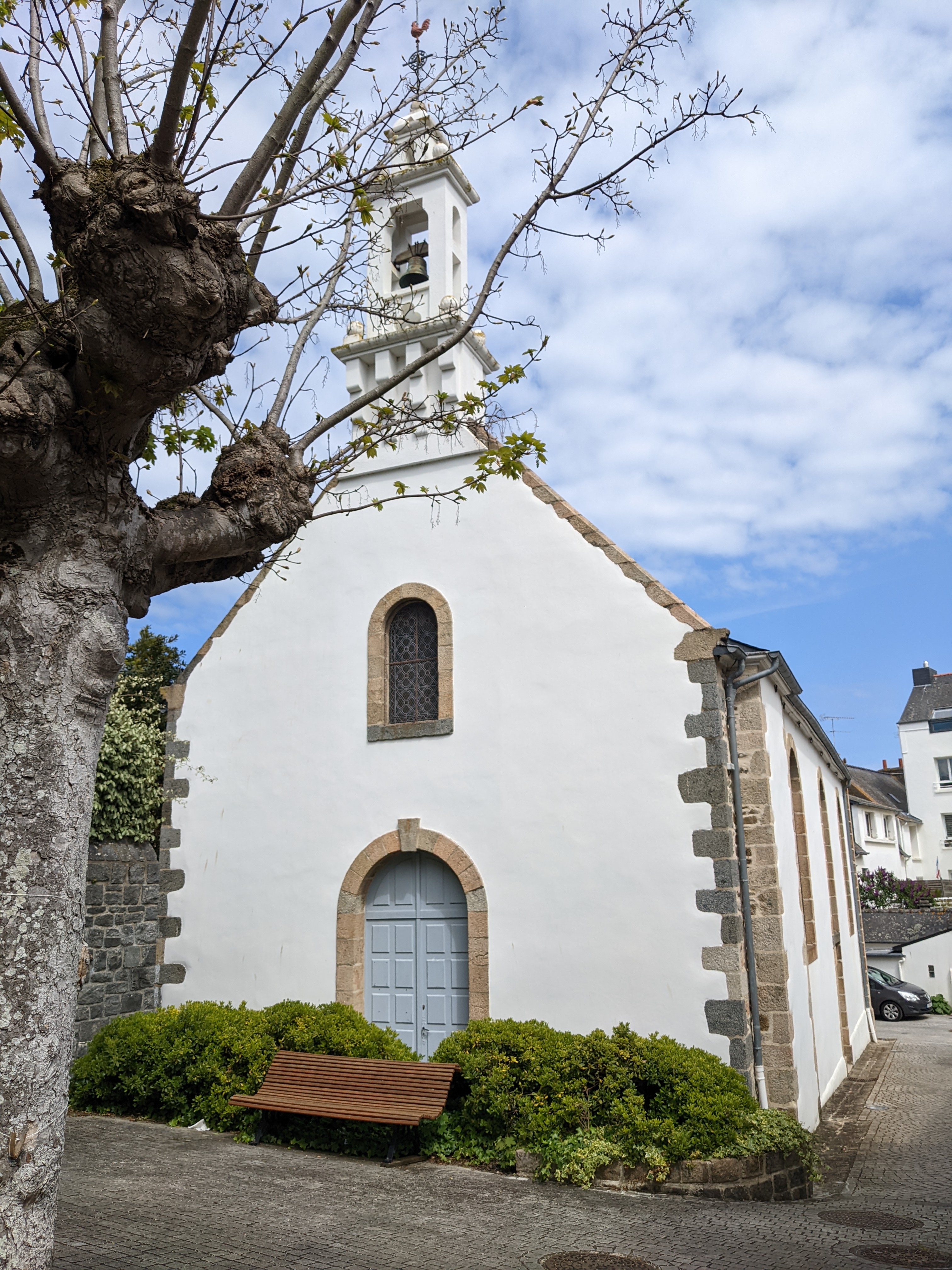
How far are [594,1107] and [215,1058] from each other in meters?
3.51

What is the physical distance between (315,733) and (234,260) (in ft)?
22.9

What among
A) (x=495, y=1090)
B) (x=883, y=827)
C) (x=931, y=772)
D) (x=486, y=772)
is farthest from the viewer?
(x=931, y=772)

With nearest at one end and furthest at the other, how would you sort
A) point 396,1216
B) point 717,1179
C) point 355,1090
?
point 396,1216, point 717,1179, point 355,1090

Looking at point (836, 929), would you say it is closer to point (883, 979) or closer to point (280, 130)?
point (883, 979)

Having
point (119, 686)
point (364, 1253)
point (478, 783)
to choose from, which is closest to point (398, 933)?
point (478, 783)

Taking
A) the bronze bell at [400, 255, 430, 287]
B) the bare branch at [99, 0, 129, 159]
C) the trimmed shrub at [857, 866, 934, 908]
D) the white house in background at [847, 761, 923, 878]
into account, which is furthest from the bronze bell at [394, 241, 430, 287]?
the trimmed shrub at [857, 866, 934, 908]

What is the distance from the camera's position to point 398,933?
9.59 meters

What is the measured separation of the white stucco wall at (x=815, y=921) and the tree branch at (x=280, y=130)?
20.6 ft

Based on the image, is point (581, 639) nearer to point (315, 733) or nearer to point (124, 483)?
point (315, 733)

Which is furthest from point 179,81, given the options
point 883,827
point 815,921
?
point 883,827

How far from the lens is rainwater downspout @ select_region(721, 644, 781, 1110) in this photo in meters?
7.95

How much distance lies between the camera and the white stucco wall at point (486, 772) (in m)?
8.47

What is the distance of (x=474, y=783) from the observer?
30.9 feet

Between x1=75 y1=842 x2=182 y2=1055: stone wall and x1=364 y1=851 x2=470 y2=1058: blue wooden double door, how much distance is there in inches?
94.6
